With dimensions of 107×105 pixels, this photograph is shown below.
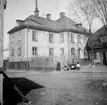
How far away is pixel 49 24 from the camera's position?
38125 mm

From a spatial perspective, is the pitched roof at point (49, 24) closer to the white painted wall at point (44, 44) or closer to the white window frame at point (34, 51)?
the white painted wall at point (44, 44)

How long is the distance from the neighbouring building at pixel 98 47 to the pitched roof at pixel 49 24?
3515 mm

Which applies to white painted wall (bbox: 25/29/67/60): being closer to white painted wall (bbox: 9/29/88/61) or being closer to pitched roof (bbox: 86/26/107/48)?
white painted wall (bbox: 9/29/88/61)

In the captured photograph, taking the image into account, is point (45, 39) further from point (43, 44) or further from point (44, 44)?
point (43, 44)

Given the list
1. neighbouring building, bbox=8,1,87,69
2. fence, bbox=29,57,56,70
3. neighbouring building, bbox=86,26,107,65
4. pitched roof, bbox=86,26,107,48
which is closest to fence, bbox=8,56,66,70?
fence, bbox=29,57,56,70

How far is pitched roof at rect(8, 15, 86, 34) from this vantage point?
1339 inches

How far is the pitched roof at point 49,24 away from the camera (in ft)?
112

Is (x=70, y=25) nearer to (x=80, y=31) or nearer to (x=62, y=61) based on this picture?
(x=80, y=31)

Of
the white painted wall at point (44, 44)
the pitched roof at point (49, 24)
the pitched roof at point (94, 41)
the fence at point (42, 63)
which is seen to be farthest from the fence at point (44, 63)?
the pitched roof at point (94, 41)

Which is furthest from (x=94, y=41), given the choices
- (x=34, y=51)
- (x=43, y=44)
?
(x=34, y=51)

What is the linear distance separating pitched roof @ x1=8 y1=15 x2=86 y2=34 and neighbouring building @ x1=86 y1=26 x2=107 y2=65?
3515 mm

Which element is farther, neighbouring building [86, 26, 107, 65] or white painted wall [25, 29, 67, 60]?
neighbouring building [86, 26, 107, 65]

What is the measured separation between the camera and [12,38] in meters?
37.5

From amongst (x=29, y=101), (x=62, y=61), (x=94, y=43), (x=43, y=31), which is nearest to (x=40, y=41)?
(x=43, y=31)
